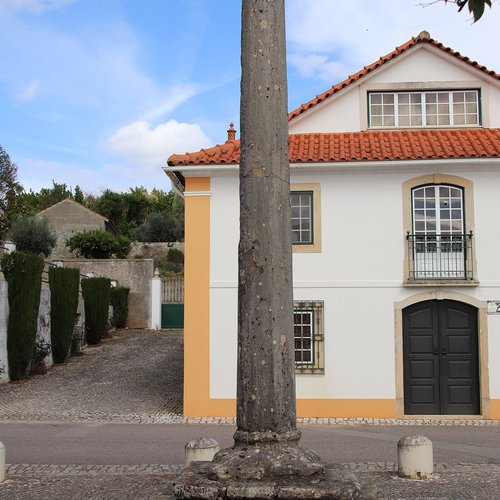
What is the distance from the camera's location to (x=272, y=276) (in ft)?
17.5

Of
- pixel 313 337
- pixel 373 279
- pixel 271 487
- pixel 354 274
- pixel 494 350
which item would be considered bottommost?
pixel 271 487

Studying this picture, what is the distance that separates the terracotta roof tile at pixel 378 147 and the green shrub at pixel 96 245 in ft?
88.2

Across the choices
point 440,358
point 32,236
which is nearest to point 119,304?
point 32,236

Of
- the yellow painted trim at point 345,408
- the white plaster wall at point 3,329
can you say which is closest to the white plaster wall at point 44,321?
the white plaster wall at point 3,329

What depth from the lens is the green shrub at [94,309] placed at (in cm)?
2666

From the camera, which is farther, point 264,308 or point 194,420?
point 194,420

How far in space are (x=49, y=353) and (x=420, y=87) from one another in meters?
12.5

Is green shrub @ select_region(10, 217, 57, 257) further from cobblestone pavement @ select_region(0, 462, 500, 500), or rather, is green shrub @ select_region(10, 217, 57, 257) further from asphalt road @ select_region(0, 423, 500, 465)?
cobblestone pavement @ select_region(0, 462, 500, 500)

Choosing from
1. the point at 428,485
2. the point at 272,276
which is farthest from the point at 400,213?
the point at 272,276

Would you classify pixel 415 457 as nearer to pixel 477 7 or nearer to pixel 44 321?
pixel 477 7

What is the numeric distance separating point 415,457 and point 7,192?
45.5 m

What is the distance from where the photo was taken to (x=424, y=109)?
16688 millimetres

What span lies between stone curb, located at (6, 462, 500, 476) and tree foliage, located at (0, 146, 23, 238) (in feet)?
110

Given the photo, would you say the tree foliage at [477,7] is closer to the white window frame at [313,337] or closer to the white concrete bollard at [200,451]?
the white concrete bollard at [200,451]
